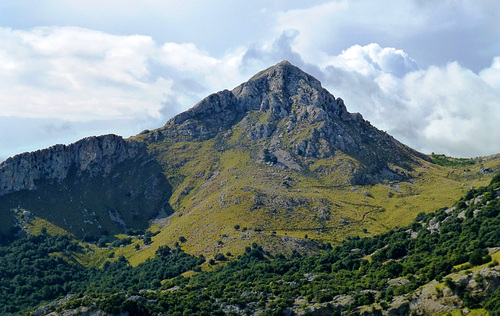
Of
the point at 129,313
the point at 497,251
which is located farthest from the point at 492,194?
the point at 129,313

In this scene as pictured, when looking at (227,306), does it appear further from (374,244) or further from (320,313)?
(374,244)

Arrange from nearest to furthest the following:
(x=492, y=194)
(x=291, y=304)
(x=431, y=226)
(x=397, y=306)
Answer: (x=397, y=306)
(x=291, y=304)
(x=492, y=194)
(x=431, y=226)

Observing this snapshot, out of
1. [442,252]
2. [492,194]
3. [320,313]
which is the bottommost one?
[320,313]

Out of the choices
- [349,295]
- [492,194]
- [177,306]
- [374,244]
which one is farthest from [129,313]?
[492,194]

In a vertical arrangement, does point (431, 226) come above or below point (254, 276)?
above

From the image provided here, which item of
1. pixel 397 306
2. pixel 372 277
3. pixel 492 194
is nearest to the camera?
pixel 397 306

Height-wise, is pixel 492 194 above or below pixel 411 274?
above

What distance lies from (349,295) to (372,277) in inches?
687

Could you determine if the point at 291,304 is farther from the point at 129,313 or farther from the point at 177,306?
the point at 129,313

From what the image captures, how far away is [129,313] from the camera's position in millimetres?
126188

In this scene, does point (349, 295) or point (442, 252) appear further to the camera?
point (442, 252)

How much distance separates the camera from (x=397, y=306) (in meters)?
112

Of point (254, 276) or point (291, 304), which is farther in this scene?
point (254, 276)

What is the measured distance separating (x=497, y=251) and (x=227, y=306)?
74.3 meters
